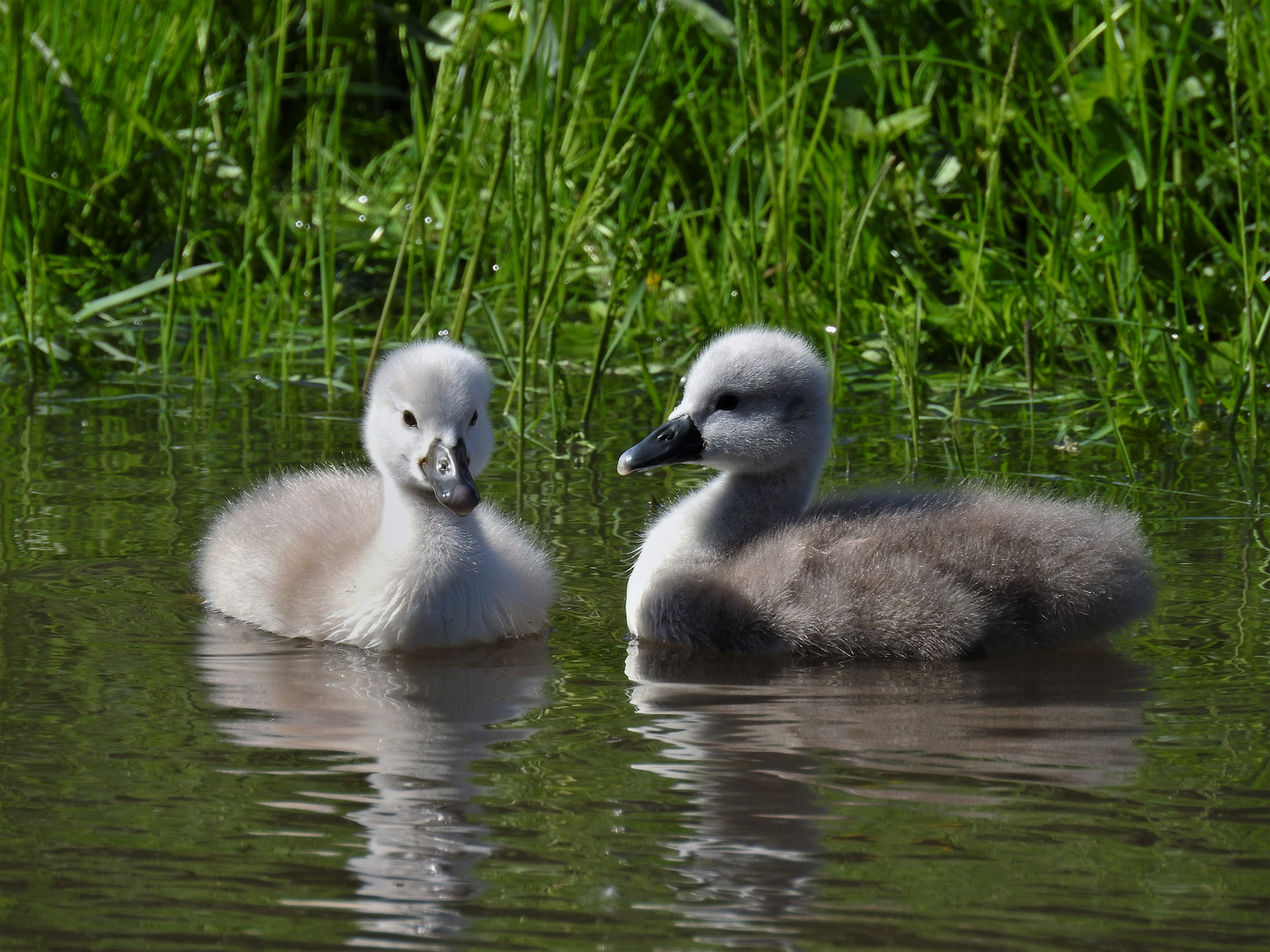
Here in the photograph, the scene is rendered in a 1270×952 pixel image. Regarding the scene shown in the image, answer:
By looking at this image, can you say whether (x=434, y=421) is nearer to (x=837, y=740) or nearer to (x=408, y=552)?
(x=408, y=552)

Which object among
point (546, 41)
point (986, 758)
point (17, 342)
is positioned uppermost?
point (546, 41)

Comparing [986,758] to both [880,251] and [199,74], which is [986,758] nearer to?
[880,251]

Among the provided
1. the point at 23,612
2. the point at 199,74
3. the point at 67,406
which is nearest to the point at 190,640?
the point at 23,612

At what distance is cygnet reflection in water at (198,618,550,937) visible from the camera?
248cm

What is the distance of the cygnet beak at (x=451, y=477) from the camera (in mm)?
3832

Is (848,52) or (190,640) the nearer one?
(190,640)

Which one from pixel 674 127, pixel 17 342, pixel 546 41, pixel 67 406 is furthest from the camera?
pixel 674 127

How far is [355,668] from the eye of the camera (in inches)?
147

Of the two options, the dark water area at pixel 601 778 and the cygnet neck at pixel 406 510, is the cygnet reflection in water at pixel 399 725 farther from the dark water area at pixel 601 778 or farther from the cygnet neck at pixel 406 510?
the cygnet neck at pixel 406 510

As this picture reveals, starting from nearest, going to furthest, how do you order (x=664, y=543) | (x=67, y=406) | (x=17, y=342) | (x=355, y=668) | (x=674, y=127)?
(x=355, y=668) → (x=664, y=543) → (x=67, y=406) → (x=17, y=342) → (x=674, y=127)

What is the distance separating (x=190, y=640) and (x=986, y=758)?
166cm

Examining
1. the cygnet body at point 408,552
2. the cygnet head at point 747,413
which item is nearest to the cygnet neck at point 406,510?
the cygnet body at point 408,552

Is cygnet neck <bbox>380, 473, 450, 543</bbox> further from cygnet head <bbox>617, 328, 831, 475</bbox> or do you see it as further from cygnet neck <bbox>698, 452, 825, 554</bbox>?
cygnet neck <bbox>698, 452, 825, 554</bbox>

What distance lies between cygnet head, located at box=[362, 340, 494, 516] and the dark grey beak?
0.32 meters
